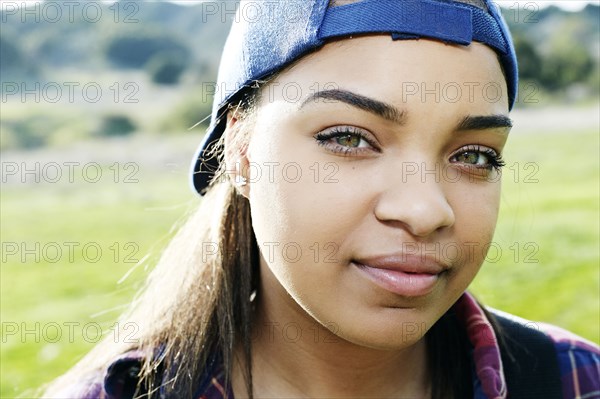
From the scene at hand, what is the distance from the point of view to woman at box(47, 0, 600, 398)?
1.99 meters

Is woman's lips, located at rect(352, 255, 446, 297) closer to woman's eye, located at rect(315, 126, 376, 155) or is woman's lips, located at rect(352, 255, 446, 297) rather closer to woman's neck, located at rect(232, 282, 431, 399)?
woman's eye, located at rect(315, 126, 376, 155)

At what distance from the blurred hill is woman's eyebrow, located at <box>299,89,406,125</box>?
26.9 m

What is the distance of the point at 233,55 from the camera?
2.44 metres

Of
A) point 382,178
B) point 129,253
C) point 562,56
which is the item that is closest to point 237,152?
point 382,178

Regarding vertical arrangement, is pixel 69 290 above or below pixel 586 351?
below

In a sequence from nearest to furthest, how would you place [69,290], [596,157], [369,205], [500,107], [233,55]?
[369,205] < [500,107] < [233,55] < [69,290] < [596,157]

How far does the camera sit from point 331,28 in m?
2.09

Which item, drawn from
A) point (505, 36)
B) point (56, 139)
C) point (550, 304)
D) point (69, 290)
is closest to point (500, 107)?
point (505, 36)

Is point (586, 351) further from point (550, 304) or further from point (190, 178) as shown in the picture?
point (550, 304)

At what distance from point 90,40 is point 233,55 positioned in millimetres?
54183

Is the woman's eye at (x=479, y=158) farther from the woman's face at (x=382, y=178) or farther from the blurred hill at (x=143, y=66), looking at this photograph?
the blurred hill at (x=143, y=66)

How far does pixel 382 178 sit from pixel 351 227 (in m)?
0.16

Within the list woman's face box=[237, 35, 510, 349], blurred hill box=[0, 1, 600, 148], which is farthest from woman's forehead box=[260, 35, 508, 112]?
blurred hill box=[0, 1, 600, 148]

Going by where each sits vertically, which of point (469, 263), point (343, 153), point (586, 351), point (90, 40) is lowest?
point (586, 351)
